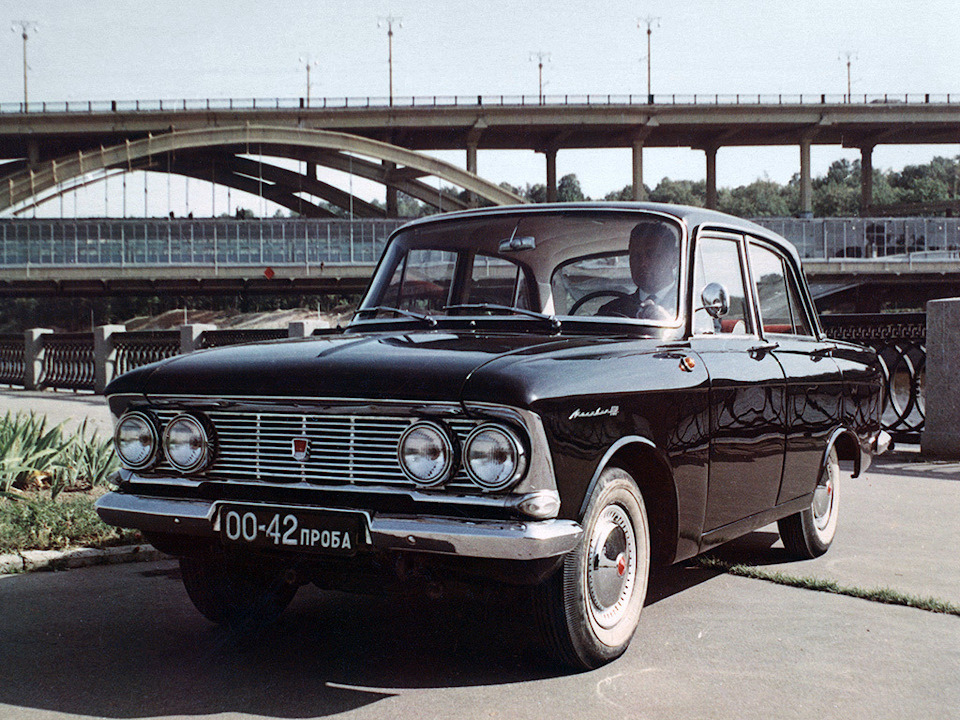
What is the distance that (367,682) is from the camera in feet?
13.2

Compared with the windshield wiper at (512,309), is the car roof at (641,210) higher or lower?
higher

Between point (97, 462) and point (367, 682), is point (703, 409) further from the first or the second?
point (97, 462)

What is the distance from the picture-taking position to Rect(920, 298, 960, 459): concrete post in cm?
1152

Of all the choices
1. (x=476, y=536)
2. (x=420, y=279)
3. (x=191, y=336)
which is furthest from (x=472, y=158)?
(x=476, y=536)

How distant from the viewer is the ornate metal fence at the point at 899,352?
40.4 feet

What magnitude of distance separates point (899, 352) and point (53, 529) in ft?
30.9

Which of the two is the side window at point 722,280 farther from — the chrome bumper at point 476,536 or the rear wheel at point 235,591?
the rear wheel at point 235,591

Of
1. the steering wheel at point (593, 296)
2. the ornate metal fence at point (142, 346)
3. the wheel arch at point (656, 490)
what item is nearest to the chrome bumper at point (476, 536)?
the wheel arch at point (656, 490)

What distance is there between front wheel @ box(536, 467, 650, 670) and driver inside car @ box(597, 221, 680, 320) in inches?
37.0

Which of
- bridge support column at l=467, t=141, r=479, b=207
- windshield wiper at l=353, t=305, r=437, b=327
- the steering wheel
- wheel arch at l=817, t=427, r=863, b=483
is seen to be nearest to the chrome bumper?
windshield wiper at l=353, t=305, r=437, b=327

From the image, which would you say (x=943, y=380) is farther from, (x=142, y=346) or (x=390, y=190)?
(x=390, y=190)

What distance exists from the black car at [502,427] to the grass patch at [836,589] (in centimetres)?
40

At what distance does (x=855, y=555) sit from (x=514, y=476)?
362 cm

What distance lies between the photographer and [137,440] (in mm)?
4371
